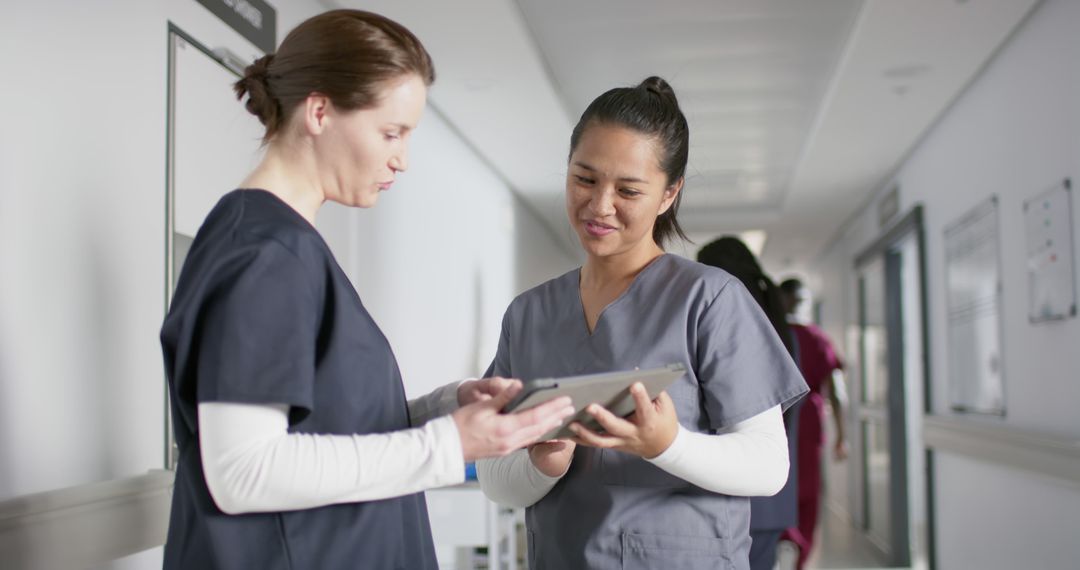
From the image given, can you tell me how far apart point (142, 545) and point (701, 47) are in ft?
10.8

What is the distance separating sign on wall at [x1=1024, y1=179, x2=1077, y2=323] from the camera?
10.6ft

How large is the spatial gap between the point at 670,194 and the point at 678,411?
396 millimetres

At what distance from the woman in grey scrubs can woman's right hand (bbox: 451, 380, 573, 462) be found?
19 cm

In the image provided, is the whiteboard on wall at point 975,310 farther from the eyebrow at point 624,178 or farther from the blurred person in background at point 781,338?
the eyebrow at point 624,178

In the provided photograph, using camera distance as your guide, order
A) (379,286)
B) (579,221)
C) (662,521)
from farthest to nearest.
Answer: (379,286) → (579,221) → (662,521)

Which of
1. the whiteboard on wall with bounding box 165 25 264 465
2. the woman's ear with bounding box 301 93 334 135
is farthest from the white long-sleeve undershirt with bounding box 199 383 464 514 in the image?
the whiteboard on wall with bounding box 165 25 264 465

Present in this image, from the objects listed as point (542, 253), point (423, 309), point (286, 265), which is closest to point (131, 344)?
point (286, 265)

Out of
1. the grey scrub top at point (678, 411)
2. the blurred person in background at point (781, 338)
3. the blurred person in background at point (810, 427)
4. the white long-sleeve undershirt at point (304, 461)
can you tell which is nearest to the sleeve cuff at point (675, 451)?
the grey scrub top at point (678, 411)

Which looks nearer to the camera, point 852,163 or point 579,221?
point 579,221

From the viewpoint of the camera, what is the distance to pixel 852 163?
6387mm

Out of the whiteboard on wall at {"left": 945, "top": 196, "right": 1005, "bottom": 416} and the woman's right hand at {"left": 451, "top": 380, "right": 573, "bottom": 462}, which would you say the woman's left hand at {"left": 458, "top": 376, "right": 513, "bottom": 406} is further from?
the whiteboard on wall at {"left": 945, "top": 196, "right": 1005, "bottom": 416}

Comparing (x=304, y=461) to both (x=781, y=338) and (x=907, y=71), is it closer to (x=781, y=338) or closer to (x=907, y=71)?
(x=781, y=338)

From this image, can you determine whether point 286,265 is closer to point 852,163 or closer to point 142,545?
point 142,545

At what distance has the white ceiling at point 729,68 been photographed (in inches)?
145
